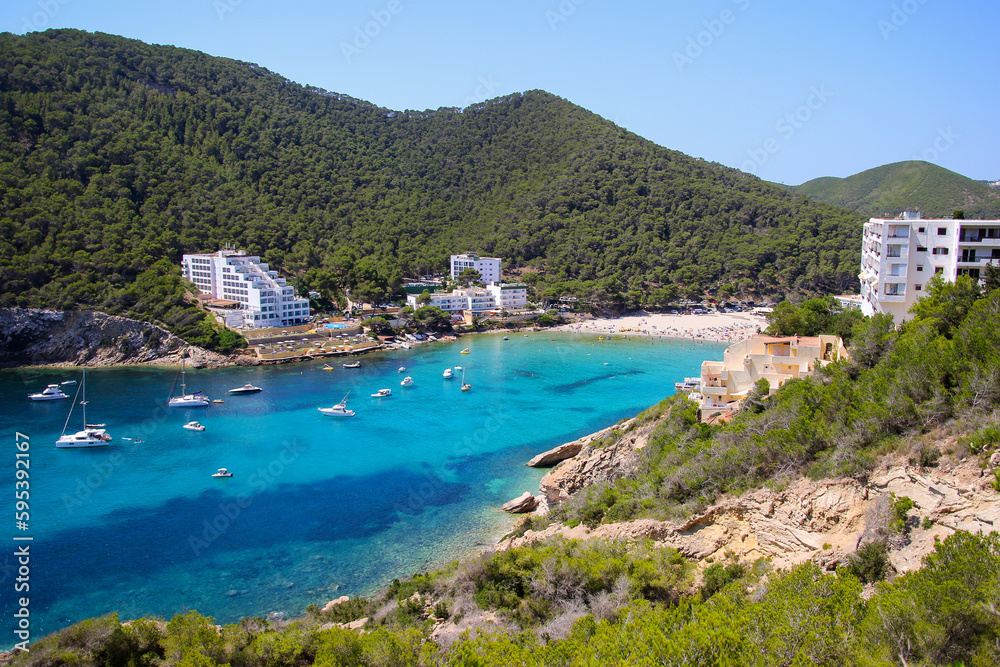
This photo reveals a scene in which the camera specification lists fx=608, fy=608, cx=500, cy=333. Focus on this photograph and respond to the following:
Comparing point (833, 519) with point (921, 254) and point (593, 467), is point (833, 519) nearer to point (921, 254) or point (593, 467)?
point (593, 467)

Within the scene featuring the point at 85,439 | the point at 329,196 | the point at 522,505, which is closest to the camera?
the point at 522,505

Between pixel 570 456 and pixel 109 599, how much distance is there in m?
15.6

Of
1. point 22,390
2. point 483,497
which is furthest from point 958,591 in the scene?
point 22,390

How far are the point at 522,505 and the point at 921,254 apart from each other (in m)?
14.0

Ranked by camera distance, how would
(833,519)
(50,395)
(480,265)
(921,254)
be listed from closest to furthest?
(833,519)
(921,254)
(50,395)
(480,265)

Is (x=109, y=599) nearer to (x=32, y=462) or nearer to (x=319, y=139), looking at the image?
(x=32, y=462)

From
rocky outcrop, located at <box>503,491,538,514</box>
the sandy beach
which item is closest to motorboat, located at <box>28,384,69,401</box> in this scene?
rocky outcrop, located at <box>503,491,538,514</box>

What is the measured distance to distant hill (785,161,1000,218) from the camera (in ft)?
309

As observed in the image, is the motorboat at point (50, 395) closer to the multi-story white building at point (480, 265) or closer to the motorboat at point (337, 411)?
the motorboat at point (337, 411)

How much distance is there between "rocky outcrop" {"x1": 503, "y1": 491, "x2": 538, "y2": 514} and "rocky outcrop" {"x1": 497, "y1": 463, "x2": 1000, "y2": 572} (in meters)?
7.72

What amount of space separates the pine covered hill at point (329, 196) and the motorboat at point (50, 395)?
33.8 feet

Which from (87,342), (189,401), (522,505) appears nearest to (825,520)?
(522,505)

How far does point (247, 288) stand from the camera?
48.9 meters

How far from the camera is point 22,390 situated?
111 ft
